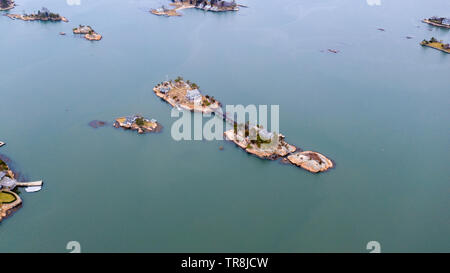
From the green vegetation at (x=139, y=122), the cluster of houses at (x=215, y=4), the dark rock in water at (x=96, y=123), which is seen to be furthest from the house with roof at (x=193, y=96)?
the cluster of houses at (x=215, y=4)

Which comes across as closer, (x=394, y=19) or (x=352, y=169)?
(x=352, y=169)

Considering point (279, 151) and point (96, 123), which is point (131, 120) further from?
point (279, 151)

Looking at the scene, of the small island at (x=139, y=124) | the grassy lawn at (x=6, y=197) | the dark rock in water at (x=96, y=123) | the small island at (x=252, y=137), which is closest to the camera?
the grassy lawn at (x=6, y=197)

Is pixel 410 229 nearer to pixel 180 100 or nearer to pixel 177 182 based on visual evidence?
pixel 177 182

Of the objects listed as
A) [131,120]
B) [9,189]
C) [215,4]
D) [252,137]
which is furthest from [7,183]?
[215,4]

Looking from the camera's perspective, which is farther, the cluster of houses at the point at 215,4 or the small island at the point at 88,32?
the cluster of houses at the point at 215,4

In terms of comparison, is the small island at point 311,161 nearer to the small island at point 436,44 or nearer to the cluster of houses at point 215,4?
the small island at point 436,44

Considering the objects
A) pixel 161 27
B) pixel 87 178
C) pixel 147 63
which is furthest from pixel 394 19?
pixel 87 178
